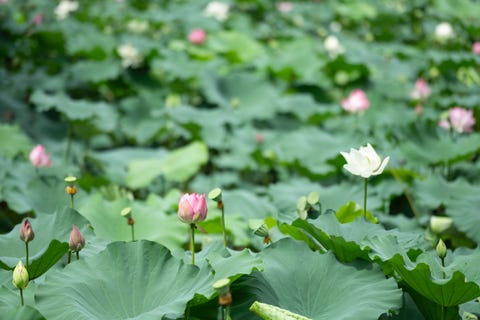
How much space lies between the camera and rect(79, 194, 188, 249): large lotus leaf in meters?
1.74

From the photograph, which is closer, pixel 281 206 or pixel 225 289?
pixel 225 289

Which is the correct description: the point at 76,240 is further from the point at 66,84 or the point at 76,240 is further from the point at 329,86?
the point at 329,86

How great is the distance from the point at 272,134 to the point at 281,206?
101cm

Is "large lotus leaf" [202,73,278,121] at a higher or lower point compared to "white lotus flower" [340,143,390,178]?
lower

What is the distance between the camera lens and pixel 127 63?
3459 mm

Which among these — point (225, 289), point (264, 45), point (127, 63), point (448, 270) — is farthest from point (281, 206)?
point (264, 45)

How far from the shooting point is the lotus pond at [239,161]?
1.22 metres

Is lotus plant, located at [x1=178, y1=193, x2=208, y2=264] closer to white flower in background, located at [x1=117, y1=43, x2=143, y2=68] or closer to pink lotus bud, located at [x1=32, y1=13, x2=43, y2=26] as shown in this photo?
white flower in background, located at [x1=117, y1=43, x2=143, y2=68]

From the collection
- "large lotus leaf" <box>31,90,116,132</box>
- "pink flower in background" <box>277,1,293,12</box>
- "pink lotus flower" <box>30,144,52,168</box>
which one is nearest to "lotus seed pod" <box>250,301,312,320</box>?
"pink lotus flower" <box>30,144,52,168</box>

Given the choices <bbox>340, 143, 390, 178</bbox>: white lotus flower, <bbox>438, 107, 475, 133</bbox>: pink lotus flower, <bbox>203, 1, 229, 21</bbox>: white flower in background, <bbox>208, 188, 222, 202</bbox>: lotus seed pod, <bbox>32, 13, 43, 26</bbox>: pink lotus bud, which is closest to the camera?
<bbox>208, 188, 222, 202</bbox>: lotus seed pod

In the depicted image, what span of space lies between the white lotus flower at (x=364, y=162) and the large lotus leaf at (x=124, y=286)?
45 centimetres

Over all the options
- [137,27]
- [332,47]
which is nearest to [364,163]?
[332,47]

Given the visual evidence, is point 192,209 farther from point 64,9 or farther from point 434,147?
point 64,9

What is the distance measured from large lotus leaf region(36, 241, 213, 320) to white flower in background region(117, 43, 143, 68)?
232 centimetres
